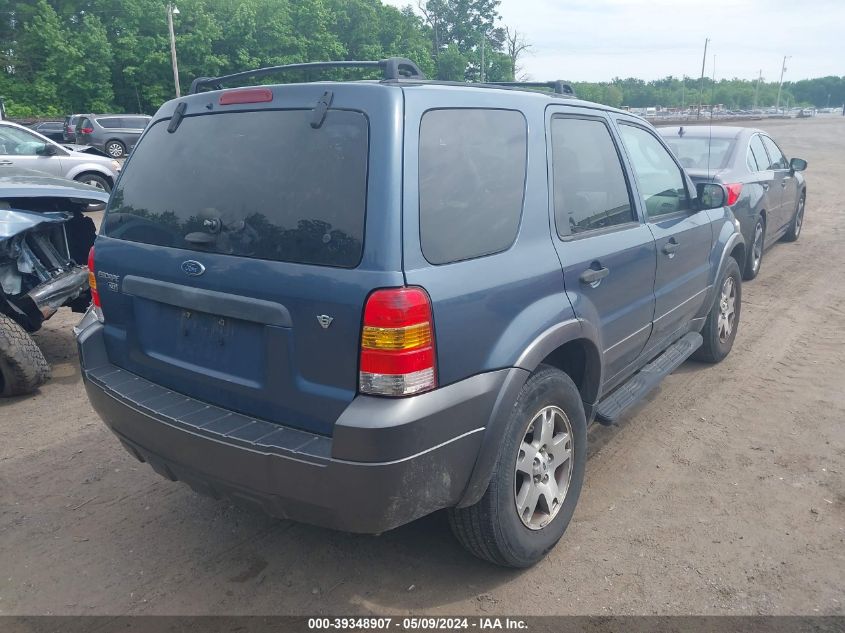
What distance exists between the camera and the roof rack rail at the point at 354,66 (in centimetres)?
264

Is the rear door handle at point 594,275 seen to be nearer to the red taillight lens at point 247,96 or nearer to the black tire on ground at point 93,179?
the red taillight lens at point 247,96

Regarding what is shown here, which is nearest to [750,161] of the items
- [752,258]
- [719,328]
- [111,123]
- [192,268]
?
[752,258]

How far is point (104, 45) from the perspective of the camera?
35.1m

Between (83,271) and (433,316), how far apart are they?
4000 millimetres

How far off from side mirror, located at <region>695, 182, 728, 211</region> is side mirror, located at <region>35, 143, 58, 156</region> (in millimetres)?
12238

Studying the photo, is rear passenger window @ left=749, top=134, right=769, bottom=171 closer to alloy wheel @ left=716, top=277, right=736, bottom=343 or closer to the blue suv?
alloy wheel @ left=716, top=277, right=736, bottom=343

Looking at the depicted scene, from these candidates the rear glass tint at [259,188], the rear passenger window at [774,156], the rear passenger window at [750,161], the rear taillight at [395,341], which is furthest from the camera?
the rear passenger window at [774,156]

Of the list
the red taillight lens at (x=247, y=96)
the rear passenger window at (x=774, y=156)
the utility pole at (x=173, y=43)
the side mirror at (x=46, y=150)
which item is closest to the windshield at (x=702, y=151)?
the rear passenger window at (x=774, y=156)

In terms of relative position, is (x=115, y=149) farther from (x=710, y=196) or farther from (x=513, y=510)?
(x=513, y=510)

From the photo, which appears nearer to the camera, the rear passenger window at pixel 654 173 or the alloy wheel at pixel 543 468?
the alloy wheel at pixel 543 468

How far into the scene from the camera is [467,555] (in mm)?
3092

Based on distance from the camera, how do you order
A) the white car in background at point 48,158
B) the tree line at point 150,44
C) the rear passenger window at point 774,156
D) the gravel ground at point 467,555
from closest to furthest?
1. the gravel ground at point 467,555
2. the rear passenger window at point 774,156
3. the white car in background at point 48,158
4. the tree line at point 150,44

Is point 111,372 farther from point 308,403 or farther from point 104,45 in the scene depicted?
point 104,45

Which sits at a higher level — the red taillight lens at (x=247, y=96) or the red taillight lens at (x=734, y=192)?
the red taillight lens at (x=247, y=96)
